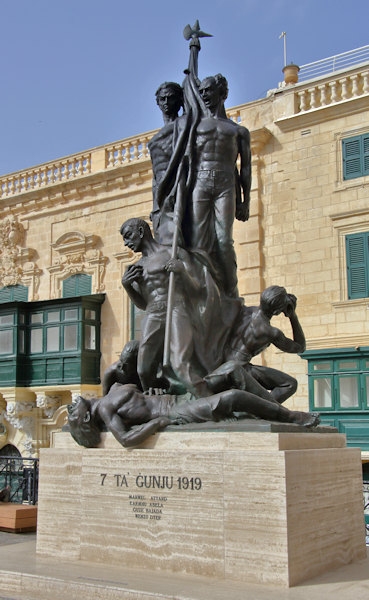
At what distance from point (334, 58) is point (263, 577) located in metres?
18.7

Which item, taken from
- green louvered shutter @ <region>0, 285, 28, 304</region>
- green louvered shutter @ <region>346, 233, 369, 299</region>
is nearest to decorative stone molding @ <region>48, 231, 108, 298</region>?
green louvered shutter @ <region>0, 285, 28, 304</region>

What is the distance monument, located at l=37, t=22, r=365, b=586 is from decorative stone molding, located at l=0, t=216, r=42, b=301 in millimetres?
19318

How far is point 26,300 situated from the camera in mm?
25734

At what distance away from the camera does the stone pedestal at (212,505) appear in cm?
461

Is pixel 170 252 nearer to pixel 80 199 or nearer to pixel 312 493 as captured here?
pixel 312 493

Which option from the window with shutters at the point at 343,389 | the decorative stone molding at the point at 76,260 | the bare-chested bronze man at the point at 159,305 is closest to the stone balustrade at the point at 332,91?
the window with shutters at the point at 343,389

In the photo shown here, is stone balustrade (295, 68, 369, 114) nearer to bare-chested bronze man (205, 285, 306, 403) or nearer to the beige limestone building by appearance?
the beige limestone building

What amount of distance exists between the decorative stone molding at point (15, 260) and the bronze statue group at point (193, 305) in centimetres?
1928

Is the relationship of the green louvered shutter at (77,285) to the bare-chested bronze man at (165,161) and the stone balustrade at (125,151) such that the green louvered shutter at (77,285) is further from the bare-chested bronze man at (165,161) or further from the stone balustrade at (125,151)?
the bare-chested bronze man at (165,161)

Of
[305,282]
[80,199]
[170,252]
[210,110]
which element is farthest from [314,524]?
[80,199]

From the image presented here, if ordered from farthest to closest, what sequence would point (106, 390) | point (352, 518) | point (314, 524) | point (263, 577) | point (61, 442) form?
point (106, 390) → point (61, 442) → point (352, 518) → point (314, 524) → point (263, 577)

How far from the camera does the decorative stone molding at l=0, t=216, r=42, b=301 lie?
25641mm

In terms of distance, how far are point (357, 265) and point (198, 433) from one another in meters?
15.1

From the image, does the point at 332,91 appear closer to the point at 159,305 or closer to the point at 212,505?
the point at 159,305
